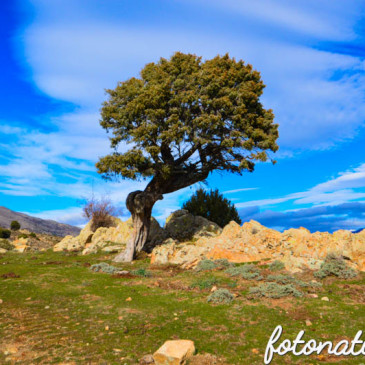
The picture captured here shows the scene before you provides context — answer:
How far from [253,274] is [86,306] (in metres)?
8.66

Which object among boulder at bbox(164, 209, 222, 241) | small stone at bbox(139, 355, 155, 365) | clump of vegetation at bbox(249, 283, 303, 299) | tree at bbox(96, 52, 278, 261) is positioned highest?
tree at bbox(96, 52, 278, 261)

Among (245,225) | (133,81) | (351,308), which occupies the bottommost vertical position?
(351,308)

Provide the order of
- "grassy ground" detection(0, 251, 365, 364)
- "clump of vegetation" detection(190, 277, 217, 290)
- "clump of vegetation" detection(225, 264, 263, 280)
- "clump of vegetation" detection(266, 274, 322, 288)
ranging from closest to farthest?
1. "grassy ground" detection(0, 251, 365, 364)
2. "clump of vegetation" detection(266, 274, 322, 288)
3. "clump of vegetation" detection(190, 277, 217, 290)
4. "clump of vegetation" detection(225, 264, 263, 280)

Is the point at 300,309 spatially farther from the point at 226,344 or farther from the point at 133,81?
the point at 133,81

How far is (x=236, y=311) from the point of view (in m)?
11.6

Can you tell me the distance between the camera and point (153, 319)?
1099 cm

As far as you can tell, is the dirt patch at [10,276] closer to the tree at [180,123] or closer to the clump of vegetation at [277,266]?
the tree at [180,123]

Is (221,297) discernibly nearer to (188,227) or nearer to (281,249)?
(281,249)

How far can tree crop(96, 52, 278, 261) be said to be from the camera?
84.0 feet

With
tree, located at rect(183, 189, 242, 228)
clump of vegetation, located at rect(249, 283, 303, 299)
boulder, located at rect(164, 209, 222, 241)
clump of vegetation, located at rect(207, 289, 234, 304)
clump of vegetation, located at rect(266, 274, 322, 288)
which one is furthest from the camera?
A: tree, located at rect(183, 189, 242, 228)

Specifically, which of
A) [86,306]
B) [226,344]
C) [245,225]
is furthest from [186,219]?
[226,344]

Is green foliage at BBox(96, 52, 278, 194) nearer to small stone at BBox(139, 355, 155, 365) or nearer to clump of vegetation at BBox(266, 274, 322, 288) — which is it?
clump of vegetation at BBox(266, 274, 322, 288)

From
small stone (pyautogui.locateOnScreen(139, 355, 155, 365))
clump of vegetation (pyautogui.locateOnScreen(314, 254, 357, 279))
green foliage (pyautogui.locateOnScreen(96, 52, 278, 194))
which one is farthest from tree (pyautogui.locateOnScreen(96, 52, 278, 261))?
small stone (pyautogui.locateOnScreen(139, 355, 155, 365))

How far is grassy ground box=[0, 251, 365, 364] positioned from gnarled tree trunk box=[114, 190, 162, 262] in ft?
32.9
